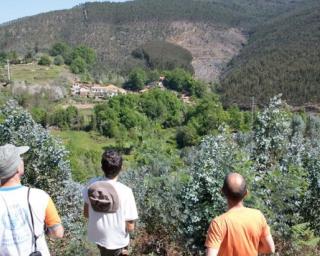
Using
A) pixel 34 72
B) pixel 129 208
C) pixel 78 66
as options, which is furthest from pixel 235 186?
pixel 78 66

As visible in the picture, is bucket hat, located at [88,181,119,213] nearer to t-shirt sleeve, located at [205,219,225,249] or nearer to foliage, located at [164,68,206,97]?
t-shirt sleeve, located at [205,219,225,249]

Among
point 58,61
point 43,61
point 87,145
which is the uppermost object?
point 43,61

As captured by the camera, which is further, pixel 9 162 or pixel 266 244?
pixel 266 244

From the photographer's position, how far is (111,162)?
4.53 metres

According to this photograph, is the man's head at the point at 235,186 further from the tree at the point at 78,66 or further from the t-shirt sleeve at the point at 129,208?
the tree at the point at 78,66

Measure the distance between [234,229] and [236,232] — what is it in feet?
0.09

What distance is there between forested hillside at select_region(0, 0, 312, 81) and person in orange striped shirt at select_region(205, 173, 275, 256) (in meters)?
142

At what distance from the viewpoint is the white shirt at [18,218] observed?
3725 millimetres

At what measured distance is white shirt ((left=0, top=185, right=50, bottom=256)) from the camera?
3725 mm

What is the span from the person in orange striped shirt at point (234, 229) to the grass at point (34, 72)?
9614 cm

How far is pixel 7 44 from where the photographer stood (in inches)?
6127

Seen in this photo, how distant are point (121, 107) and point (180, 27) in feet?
305

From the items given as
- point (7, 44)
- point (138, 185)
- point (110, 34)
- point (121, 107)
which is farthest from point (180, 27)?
point (138, 185)

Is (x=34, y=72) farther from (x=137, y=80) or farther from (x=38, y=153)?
(x=38, y=153)
